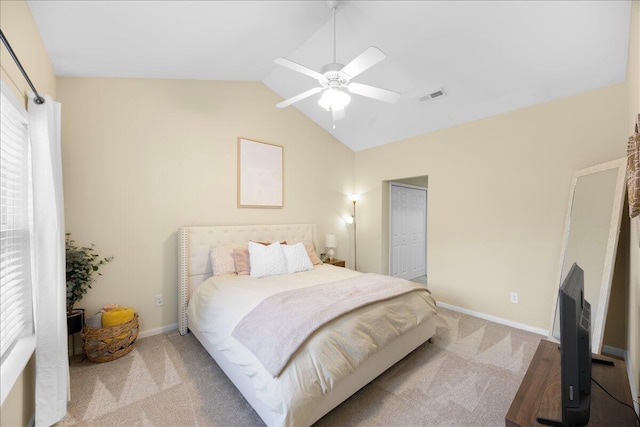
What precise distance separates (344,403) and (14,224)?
2419mm

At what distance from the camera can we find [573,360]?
3.05 ft

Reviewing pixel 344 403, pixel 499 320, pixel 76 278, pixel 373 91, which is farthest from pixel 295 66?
pixel 499 320

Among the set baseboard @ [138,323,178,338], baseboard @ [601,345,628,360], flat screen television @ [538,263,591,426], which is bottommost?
baseboard @ [138,323,178,338]

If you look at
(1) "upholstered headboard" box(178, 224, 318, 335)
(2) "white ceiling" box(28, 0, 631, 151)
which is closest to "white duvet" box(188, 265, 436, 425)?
(1) "upholstered headboard" box(178, 224, 318, 335)

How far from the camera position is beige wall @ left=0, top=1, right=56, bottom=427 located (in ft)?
4.44

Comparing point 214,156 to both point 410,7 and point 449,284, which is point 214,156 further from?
point 449,284

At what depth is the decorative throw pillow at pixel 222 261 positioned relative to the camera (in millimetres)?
3006

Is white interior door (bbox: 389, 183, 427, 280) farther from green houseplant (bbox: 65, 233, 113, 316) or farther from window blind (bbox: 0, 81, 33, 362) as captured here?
window blind (bbox: 0, 81, 33, 362)

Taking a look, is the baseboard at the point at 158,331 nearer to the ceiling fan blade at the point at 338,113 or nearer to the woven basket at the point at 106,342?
the woven basket at the point at 106,342

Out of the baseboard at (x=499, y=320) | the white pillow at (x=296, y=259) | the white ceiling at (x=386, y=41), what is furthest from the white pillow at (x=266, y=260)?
the baseboard at (x=499, y=320)

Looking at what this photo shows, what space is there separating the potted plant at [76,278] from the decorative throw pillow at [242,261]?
1287 millimetres

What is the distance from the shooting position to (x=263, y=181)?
12.4 ft

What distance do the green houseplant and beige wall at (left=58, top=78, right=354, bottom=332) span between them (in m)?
0.12

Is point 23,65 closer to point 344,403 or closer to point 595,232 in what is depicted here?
point 344,403
